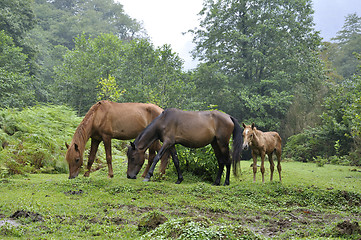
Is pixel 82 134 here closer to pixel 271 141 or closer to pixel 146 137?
pixel 146 137

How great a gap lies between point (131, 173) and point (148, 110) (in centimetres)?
220

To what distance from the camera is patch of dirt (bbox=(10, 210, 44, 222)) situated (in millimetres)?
4712

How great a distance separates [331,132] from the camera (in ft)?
60.4

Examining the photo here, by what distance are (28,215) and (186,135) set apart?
453 cm

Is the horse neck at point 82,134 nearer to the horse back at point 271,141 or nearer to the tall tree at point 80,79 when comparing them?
the horse back at point 271,141

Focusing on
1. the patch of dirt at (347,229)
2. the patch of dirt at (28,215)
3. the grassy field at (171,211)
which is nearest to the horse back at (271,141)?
the grassy field at (171,211)

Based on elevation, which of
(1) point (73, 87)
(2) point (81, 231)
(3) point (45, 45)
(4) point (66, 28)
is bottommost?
(2) point (81, 231)

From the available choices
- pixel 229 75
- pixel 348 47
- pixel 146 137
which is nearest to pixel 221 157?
pixel 146 137

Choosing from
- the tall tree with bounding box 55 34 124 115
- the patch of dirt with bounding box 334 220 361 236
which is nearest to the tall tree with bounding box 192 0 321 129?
the tall tree with bounding box 55 34 124 115

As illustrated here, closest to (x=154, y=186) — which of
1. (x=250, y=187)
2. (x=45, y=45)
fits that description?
(x=250, y=187)

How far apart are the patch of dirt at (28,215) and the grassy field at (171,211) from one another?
14 millimetres

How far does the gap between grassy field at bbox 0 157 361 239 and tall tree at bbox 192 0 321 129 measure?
60.4 ft

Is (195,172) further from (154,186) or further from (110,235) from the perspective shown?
(110,235)

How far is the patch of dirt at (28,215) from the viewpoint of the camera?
471 centimetres
